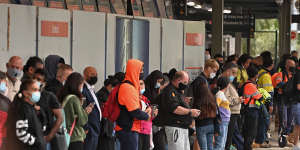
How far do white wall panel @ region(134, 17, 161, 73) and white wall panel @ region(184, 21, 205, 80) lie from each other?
1237mm

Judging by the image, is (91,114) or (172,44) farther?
(172,44)

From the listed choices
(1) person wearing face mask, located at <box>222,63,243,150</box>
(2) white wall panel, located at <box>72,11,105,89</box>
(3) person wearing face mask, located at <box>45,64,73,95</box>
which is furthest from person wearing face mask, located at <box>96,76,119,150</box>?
(1) person wearing face mask, located at <box>222,63,243,150</box>

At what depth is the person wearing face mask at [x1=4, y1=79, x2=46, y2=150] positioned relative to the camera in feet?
24.5

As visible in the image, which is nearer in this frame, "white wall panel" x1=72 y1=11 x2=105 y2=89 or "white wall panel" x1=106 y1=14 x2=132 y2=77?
"white wall panel" x1=72 y1=11 x2=105 y2=89

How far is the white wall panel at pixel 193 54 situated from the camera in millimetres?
17312

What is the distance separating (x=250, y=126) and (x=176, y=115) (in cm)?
357

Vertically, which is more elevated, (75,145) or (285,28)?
(285,28)

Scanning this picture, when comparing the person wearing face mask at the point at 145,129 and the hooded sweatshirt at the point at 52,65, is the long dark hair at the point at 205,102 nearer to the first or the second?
the person wearing face mask at the point at 145,129

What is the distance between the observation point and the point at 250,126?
14.0m

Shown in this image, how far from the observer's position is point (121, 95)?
958 centimetres

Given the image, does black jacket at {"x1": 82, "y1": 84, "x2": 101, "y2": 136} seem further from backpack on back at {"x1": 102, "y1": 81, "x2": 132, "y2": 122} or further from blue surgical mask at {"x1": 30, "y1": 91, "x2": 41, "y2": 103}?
blue surgical mask at {"x1": 30, "y1": 91, "x2": 41, "y2": 103}

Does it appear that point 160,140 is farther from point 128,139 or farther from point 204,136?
point 128,139

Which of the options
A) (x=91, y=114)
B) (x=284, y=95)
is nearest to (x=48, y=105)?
(x=91, y=114)

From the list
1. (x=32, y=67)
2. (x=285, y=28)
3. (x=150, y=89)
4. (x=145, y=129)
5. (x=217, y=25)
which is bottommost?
(x=145, y=129)
